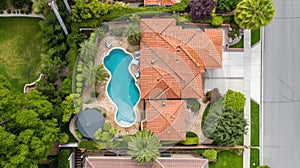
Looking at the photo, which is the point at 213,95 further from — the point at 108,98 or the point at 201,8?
the point at 108,98

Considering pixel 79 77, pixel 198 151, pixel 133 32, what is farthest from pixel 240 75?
pixel 79 77

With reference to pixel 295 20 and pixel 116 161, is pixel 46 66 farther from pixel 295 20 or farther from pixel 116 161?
pixel 295 20

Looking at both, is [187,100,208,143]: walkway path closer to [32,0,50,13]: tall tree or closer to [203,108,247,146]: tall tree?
[203,108,247,146]: tall tree

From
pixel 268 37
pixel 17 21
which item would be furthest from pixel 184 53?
pixel 17 21

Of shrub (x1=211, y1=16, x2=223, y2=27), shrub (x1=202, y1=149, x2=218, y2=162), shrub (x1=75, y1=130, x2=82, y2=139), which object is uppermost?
shrub (x1=211, y1=16, x2=223, y2=27)

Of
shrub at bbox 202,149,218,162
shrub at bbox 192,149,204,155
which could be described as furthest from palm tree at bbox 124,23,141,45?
shrub at bbox 202,149,218,162

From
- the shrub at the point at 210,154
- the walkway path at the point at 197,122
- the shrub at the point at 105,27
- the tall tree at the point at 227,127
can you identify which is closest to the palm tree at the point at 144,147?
the walkway path at the point at 197,122

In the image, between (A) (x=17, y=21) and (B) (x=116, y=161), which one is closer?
(B) (x=116, y=161)
